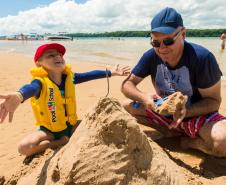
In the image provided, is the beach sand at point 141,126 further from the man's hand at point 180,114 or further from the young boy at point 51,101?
the man's hand at point 180,114

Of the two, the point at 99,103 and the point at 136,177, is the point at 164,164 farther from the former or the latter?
the point at 99,103

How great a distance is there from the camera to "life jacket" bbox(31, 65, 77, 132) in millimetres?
3740

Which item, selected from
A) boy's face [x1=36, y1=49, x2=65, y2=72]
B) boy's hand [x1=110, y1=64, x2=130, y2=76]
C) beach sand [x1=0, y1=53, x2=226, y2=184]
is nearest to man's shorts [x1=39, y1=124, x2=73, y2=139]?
beach sand [x1=0, y1=53, x2=226, y2=184]

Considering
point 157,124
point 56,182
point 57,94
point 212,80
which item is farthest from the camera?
point 157,124

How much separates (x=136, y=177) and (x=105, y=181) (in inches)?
9.2

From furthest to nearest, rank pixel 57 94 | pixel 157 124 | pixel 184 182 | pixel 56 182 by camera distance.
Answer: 1. pixel 157 124
2. pixel 57 94
3. pixel 184 182
4. pixel 56 182

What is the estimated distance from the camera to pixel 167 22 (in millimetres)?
3400

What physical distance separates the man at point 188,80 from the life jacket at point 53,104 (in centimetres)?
79

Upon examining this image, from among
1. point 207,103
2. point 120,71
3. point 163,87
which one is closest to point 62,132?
point 120,71

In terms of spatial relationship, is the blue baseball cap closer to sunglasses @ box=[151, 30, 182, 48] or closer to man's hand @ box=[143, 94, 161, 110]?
sunglasses @ box=[151, 30, 182, 48]

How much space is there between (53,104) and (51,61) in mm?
496

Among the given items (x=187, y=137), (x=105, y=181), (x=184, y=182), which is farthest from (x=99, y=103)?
(x=187, y=137)

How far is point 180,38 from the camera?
3.49 metres

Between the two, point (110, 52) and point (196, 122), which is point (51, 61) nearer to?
point (196, 122)
